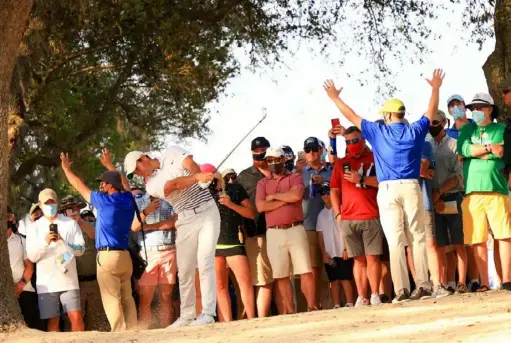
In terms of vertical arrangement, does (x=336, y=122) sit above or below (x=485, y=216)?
above

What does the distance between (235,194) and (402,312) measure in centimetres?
336

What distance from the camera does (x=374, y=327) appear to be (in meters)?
9.30

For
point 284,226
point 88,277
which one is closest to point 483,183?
point 284,226

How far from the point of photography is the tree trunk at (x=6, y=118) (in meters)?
12.7

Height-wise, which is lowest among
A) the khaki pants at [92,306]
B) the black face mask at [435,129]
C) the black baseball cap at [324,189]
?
the khaki pants at [92,306]

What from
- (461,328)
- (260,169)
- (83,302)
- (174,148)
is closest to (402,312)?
(461,328)

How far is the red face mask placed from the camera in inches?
496

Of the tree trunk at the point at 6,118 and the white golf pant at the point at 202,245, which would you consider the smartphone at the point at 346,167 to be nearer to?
the white golf pant at the point at 202,245

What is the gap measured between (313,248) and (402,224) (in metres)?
2.21

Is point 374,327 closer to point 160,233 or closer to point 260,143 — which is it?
point 260,143

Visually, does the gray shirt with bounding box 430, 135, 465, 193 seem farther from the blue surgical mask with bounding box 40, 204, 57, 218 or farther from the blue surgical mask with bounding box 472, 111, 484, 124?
the blue surgical mask with bounding box 40, 204, 57, 218

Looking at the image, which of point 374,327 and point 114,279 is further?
point 114,279

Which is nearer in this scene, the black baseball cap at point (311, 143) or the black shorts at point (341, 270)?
the black shorts at point (341, 270)

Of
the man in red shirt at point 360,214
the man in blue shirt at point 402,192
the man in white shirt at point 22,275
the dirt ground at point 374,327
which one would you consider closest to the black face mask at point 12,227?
the man in white shirt at point 22,275
